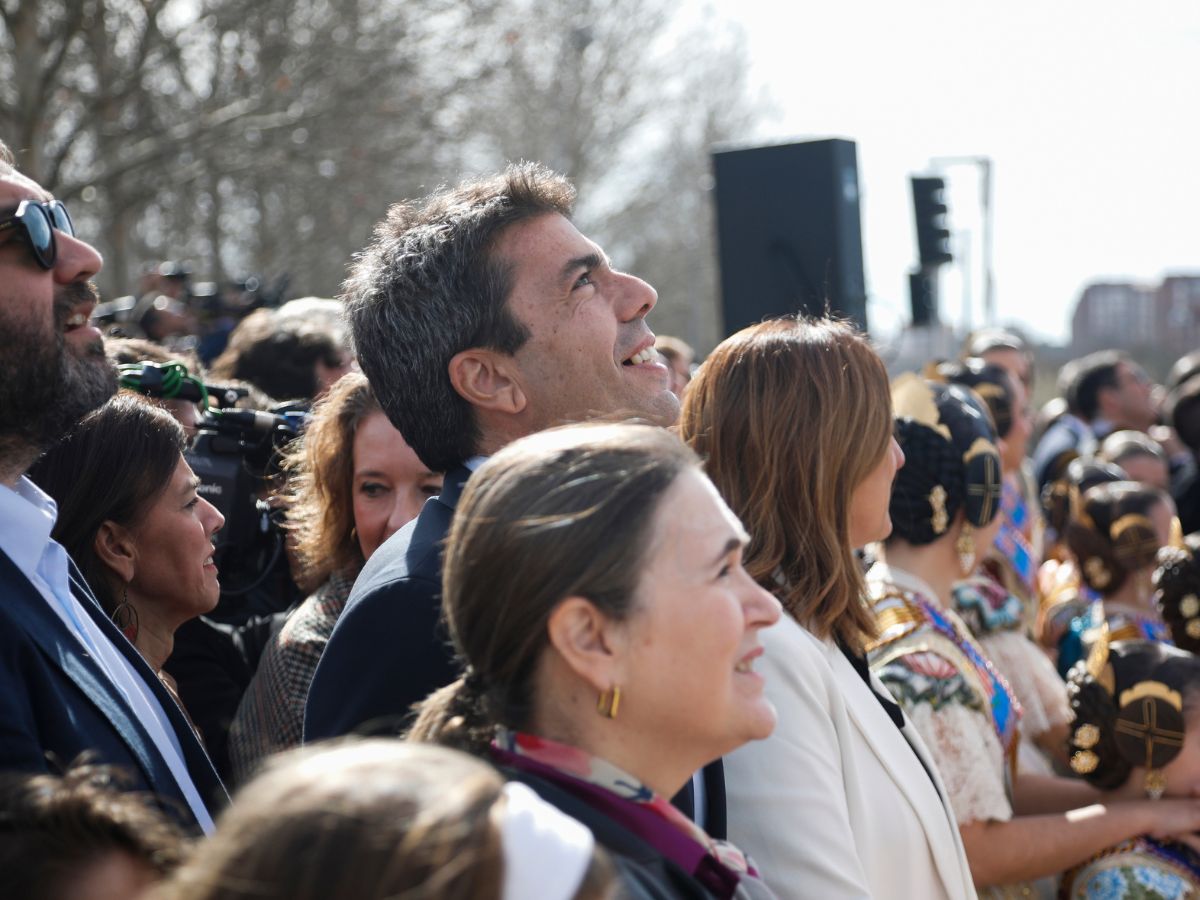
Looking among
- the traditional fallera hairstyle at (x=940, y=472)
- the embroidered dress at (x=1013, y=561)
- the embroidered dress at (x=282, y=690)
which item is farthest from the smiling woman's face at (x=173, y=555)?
the embroidered dress at (x=1013, y=561)

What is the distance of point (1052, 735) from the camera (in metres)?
3.66

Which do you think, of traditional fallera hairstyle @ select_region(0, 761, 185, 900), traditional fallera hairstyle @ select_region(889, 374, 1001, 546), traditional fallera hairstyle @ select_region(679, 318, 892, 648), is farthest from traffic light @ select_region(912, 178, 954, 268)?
traditional fallera hairstyle @ select_region(0, 761, 185, 900)

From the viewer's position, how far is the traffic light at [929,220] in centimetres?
855

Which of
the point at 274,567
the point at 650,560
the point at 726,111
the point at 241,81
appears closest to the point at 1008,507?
the point at 274,567

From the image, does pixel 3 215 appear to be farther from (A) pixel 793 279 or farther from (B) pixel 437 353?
(A) pixel 793 279

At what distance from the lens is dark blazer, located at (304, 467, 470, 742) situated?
6.21ft

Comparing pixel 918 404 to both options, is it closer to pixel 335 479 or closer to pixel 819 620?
pixel 819 620

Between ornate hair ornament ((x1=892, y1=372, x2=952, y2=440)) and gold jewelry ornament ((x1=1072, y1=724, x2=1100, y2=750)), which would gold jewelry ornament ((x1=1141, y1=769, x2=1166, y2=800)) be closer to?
gold jewelry ornament ((x1=1072, y1=724, x2=1100, y2=750))

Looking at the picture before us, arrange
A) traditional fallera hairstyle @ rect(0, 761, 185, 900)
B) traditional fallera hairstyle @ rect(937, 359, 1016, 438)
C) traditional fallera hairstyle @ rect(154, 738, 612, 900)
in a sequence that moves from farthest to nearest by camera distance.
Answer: traditional fallera hairstyle @ rect(937, 359, 1016, 438) < traditional fallera hairstyle @ rect(0, 761, 185, 900) < traditional fallera hairstyle @ rect(154, 738, 612, 900)

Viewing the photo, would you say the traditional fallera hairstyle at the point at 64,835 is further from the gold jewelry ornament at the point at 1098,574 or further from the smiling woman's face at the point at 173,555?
the gold jewelry ornament at the point at 1098,574

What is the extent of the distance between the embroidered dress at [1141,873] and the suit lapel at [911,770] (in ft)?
2.38

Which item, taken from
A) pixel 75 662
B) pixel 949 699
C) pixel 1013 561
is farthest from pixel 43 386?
pixel 1013 561

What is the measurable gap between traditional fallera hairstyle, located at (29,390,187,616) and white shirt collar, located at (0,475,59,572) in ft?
2.24

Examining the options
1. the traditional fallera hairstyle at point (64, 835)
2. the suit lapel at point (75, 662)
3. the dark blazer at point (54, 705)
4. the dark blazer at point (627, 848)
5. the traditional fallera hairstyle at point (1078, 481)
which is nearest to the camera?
the traditional fallera hairstyle at point (64, 835)
